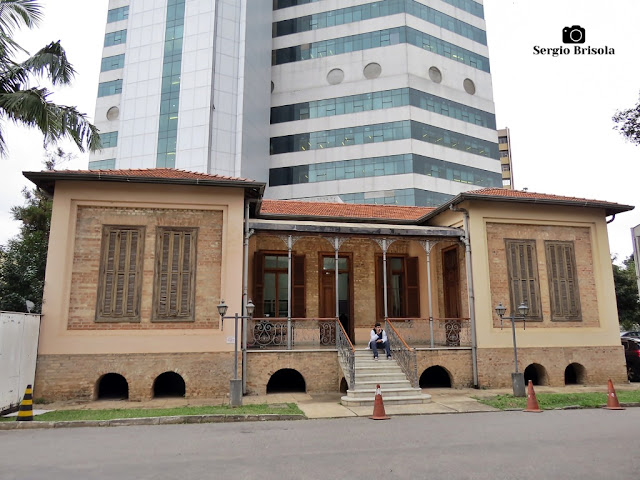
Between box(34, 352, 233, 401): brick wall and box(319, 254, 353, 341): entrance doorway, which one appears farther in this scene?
box(319, 254, 353, 341): entrance doorway

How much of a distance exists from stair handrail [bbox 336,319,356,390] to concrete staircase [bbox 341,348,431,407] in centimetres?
18

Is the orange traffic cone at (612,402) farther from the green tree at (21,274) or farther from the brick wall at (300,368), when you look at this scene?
the green tree at (21,274)

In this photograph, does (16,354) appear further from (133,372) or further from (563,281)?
(563,281)

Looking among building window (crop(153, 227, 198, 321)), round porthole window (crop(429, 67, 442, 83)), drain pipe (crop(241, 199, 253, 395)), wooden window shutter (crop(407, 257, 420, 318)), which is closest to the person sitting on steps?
drain pipe (crop(241, 199, 253, 395))

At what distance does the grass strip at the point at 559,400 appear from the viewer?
1073cm

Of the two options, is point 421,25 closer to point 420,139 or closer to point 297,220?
point 420,139

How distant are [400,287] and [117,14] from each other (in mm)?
43734

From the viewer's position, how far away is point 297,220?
15.5 metres

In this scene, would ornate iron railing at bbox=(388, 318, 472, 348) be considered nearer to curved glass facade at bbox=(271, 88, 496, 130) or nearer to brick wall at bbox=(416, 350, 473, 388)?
brick wall at bbox=(416, 350, 473, 388)

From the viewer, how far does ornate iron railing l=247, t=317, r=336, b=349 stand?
13375 mm

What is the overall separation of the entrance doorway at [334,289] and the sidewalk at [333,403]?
385cm

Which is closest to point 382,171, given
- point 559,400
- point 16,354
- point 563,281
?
point 563,281

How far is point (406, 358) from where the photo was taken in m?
12.4

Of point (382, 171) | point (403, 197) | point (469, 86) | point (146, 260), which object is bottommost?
point (146, 260)
